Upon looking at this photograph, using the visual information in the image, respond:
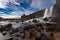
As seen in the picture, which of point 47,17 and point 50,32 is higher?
point 47,17

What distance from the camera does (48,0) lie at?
260cm

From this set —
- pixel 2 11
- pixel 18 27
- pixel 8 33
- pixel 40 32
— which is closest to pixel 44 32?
pixel 40 32

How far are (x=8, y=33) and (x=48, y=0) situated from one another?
38.5 inches

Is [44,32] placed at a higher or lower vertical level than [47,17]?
lower

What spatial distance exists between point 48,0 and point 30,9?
39 cm

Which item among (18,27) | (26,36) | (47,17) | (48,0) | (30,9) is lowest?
(26,36)

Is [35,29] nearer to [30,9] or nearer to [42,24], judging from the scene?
[42,24]

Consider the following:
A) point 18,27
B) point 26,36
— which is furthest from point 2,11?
point 26,36

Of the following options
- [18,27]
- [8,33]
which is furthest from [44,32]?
[8,33]

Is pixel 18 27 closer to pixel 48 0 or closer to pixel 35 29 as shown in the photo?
pixel 35 29

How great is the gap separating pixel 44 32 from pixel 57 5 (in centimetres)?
58

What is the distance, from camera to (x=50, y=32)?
2.47 meters

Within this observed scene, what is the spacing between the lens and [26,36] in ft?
8.05

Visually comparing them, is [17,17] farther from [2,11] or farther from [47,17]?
[47,17]
